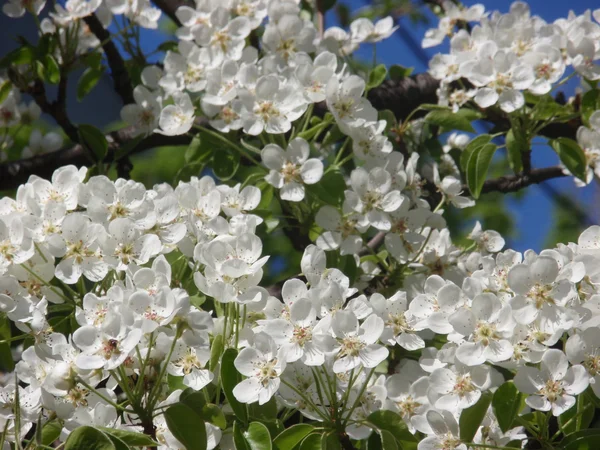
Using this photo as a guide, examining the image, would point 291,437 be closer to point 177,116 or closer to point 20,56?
point 177,116

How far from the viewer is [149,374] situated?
4.46 feet

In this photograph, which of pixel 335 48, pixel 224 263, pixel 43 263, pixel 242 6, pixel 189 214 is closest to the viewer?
pixel 224 263

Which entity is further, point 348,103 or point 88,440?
point 348,103

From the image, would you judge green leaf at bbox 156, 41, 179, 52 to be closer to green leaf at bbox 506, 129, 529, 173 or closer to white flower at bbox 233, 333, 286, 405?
green leaf at bbox 506, 129, 529, 173

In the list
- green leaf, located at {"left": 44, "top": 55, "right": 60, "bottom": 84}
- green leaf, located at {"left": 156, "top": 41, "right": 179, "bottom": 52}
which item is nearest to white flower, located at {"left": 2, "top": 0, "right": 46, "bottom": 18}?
green leaf, located at {"left": 44, "top": 55, "right": 60, "bottom": 84}

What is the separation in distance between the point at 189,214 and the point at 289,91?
0.42 meters

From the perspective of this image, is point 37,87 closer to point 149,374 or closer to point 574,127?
point 149,374

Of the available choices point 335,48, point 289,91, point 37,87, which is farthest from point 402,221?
point 37,87

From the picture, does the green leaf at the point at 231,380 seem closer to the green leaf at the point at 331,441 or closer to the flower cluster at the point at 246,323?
the flower cluster at the point at 246,323

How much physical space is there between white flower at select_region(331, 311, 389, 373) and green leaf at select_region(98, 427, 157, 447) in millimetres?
323

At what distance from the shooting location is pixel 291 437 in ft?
4.38

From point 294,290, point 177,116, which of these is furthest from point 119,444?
point 177,116

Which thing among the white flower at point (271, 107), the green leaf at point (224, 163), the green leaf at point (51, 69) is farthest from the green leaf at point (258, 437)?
the green leaf at point (51, 69)

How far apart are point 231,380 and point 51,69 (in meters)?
1.31
